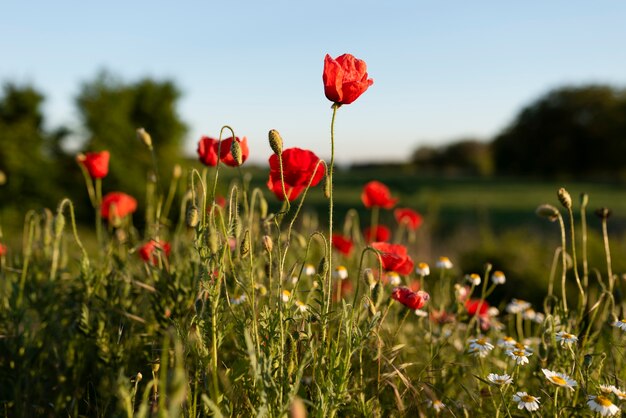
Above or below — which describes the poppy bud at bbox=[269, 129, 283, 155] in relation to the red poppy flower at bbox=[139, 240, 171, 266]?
above

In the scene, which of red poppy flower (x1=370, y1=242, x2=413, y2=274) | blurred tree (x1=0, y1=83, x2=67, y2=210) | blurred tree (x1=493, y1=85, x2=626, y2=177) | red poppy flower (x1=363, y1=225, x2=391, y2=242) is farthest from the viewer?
blurred tree (x1=493, y1=85, x2=626, y2=177)

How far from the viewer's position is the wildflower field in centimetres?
130

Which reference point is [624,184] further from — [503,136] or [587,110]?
[503,136]

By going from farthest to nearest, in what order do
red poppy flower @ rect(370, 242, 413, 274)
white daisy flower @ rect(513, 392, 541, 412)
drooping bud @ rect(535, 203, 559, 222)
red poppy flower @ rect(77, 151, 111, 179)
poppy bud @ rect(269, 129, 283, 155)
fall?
1. red poppy flower @ rect(77, 151, 111, 179)
2. drooping bud @ rect(535, 203, 559, 222)
3. red poppy flower @ rect(370, 242, 413, 274)
4. white daisy flower @ rect(513, 392, 541, 412)
5. poppy bud @ rect(269, 129, 283, 155)

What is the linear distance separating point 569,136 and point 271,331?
34510 mm

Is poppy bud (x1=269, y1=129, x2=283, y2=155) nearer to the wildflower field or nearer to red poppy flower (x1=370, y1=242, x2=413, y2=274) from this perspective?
the wildflower field

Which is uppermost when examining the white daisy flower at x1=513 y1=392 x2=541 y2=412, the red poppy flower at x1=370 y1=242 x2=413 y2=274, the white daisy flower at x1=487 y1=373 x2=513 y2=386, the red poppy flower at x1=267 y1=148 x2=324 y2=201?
the red poppy flower at x1=267 y1=148 x2=324 y2=201

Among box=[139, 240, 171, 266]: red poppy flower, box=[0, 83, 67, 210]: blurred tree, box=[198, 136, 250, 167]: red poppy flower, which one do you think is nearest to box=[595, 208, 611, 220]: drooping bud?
box=[198, 136, 250, 167]: red poppy flower

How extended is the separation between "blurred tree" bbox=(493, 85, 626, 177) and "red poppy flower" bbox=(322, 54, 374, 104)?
109 feet

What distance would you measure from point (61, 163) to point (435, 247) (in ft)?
21.0

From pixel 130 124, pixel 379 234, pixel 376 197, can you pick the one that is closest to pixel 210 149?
pixel 376 197

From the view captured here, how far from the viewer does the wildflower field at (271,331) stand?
1.30 meters

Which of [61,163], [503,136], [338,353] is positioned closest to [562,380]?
[338,353]

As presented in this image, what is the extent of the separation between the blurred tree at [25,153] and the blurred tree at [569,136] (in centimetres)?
2889
